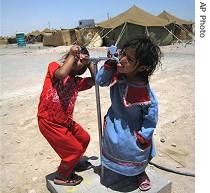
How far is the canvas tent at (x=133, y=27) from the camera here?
19297 millimetres

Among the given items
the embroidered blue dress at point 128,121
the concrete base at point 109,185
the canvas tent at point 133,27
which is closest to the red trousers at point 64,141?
the concrete base at point 109,185

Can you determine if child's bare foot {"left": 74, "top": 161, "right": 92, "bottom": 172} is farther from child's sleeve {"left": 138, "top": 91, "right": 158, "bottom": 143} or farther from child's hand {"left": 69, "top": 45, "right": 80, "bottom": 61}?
child's hand {"left": 69, "top": 45, "right": 80, "bottom": 61}

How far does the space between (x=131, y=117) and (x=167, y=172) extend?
4.13 ft

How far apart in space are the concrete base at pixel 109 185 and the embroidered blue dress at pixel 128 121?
271mm

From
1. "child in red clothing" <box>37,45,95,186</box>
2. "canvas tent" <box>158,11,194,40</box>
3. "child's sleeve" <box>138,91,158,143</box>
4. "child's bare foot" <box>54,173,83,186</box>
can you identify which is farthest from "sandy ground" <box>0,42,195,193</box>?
"canvas tent" <box>158,11,194,40</box>

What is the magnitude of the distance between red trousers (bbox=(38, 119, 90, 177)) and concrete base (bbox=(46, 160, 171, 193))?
0.52 ft

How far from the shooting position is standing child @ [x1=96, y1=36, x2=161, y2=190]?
2.38m

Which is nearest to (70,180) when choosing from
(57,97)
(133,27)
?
(57,97)

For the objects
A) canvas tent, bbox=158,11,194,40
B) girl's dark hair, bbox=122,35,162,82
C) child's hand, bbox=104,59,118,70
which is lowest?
child's hand, bbox=104,59,118,70

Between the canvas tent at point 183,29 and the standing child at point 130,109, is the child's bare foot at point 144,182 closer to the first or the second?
the standing child at point 130,109

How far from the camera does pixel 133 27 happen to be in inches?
759

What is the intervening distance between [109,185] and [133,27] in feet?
56.5
